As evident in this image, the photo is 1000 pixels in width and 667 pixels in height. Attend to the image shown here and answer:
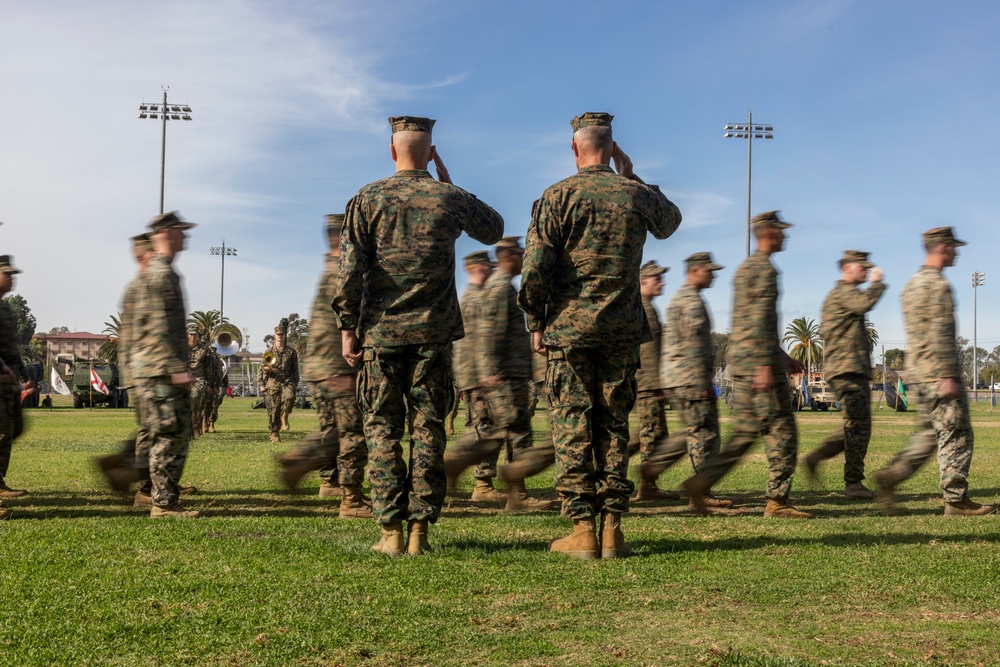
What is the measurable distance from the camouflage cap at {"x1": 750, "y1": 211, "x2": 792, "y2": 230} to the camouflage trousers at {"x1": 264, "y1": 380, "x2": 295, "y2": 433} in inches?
478

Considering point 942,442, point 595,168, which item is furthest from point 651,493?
point 595,168

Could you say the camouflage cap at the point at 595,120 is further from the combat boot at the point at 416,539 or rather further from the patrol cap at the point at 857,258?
the patrol cap at the point at 857,258

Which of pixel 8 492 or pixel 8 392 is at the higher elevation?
pixel 8 392

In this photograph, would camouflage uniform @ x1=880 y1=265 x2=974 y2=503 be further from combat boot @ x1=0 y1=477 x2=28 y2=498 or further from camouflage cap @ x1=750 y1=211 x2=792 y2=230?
combat boot @ x1=0 y1=477 x2=28 y2=498

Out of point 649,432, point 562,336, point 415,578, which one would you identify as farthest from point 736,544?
point 649,432

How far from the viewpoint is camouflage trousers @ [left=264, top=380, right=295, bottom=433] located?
1786cm

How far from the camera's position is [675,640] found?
148 inches

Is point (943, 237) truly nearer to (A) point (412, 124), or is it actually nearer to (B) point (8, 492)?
(A) point (412, 124)

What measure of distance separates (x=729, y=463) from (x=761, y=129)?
53.8 metres

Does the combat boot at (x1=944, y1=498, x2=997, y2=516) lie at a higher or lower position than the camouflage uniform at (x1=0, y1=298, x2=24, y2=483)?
lower

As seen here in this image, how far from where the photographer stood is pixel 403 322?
548 cm

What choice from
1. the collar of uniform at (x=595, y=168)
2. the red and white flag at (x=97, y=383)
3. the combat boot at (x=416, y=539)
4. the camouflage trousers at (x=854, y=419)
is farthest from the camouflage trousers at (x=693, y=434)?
the red and white flag at (x=97, y=383)

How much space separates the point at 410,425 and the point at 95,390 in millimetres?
37436

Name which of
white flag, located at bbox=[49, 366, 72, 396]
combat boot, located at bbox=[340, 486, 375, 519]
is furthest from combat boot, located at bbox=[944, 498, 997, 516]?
white flag, located at bbox=[49, 366, 72, 396]
